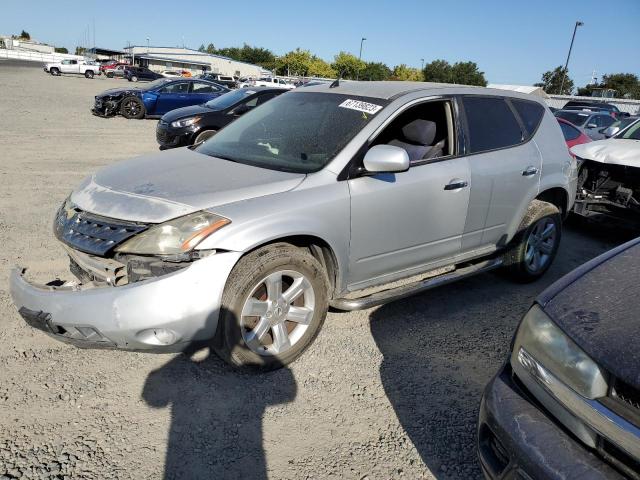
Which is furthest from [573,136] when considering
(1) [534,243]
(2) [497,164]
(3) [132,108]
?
(3) [132,108]

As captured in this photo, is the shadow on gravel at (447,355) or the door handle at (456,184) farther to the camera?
the door handle at (456,184)

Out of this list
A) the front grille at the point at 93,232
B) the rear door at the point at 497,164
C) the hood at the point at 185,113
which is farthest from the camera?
the hood at the point at 185,113

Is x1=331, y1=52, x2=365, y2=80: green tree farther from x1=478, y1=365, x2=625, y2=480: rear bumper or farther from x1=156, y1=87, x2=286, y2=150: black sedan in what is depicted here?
x1=478, y1=365, x2=625, y2=480: rear bumper

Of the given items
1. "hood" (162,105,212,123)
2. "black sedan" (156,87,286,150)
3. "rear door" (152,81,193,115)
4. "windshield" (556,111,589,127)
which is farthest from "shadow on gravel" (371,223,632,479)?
"rear door" (152,81,193,115)

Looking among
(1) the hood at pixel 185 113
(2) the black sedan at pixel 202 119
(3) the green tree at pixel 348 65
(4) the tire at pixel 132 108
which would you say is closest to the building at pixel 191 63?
(3) the green tree at pixel 348 65

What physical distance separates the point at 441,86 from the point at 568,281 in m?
2.36

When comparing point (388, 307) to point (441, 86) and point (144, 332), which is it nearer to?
point (441, 86)

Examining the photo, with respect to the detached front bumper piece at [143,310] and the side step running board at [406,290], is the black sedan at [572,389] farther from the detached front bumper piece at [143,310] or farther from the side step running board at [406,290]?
the detached front bumper piece at [143,310]

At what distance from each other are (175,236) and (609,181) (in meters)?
5.96

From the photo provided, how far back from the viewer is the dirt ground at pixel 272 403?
96.1 inches

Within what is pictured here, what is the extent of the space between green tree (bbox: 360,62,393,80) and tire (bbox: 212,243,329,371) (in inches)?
3276

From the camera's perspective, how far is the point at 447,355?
3.51m

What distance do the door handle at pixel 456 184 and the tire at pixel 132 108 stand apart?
51.5 ft

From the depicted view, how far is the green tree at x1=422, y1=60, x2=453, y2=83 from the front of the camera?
254ft
